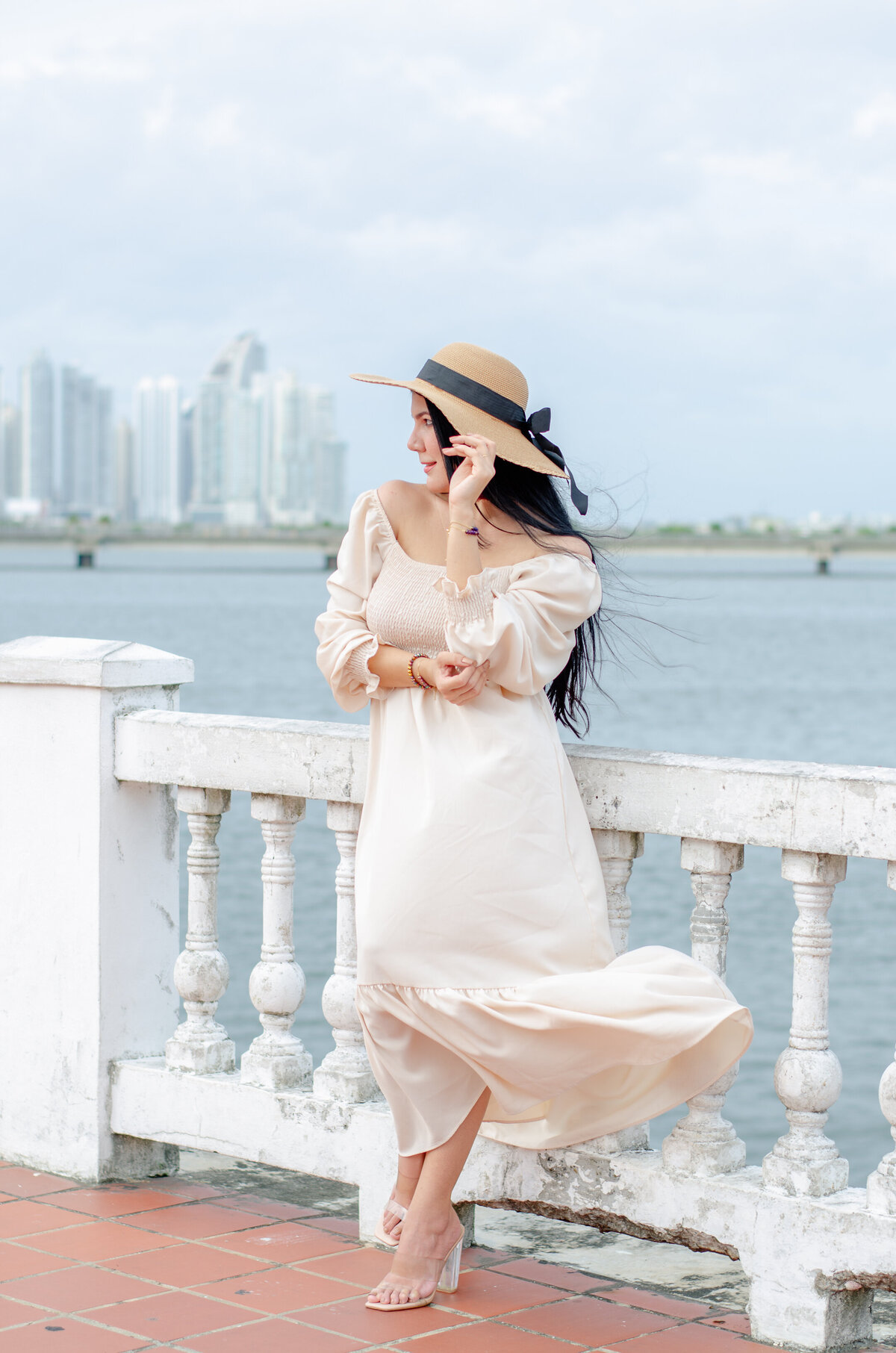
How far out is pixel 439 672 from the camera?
287 centimetres

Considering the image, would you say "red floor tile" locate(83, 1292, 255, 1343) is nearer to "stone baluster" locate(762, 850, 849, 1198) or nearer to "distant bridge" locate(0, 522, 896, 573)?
"stone baluster" locate(762, 850, 849, 1198)

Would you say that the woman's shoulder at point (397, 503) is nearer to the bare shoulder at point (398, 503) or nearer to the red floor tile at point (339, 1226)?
the bare shoulder at point (398, 503)

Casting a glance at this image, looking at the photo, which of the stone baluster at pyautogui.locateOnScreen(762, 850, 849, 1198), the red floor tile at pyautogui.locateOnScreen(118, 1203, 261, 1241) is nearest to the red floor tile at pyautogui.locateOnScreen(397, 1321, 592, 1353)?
the stone baluster at pyautogui.locateOnScreen(762, 850, 849, 1198)

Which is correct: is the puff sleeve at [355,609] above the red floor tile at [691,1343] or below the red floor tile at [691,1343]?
above

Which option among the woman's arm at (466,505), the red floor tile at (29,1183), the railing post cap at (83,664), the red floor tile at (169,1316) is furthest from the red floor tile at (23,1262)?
the woman's arm at (466,505)

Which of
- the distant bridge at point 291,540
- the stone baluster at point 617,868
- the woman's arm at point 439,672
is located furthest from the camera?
the distant bridge at point 291,540

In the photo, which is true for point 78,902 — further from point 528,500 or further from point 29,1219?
point 528,500

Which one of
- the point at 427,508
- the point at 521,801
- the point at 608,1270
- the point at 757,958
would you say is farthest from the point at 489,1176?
the point at 757,958

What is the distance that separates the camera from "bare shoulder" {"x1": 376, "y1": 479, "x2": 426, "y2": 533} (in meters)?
3.08

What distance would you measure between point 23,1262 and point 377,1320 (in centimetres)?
75

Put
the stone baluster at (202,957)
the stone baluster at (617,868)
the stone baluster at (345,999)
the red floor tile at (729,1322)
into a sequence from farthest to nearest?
the stone baluster at (202,957), the stone baluster at (345,999), the stone baluster at (617,868), the red floor tile at (729,1322)

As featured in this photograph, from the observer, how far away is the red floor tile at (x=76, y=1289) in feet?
9.76

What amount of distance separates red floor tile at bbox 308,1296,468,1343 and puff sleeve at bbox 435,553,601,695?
115 centimetres

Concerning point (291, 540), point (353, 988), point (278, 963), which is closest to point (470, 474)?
point (353, 988)
